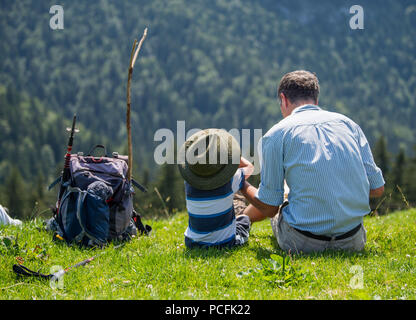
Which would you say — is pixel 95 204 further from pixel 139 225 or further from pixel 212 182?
pixel 212 182

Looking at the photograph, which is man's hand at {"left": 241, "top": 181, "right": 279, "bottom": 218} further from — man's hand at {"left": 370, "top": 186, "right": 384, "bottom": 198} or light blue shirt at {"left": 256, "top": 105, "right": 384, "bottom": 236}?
man's hand at {"left": 370, "top": 186, "right": 384, "bottom": 198}

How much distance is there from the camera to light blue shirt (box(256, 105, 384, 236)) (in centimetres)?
467

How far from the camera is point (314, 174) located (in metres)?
4.68

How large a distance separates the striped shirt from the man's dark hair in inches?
44.1

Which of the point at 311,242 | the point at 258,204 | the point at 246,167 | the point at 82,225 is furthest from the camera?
the point at 82,225

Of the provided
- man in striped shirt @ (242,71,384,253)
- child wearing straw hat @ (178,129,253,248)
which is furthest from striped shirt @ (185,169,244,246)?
man in striped shirt @ (242,71,384,253)

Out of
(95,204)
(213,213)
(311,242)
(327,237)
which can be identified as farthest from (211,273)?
(95,204)

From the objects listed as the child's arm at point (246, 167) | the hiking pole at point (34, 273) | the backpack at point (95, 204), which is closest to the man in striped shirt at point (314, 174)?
the child's arm at point (246, 167)

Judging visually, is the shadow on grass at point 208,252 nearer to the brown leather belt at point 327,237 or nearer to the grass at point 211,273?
the grass at point 211,273

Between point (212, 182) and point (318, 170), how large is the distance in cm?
120

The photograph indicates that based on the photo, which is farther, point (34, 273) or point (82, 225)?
point (82, 225)
